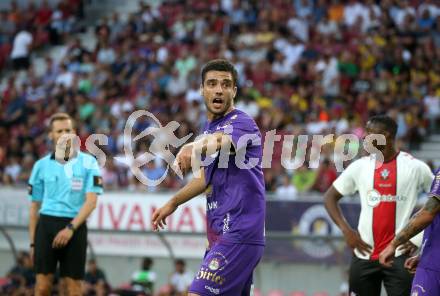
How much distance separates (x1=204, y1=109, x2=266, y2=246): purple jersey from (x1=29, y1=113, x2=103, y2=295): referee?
326cm

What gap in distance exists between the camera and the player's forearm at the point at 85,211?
34.4ft

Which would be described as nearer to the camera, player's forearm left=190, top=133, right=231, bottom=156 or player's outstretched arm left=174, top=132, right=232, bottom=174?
player's outstretched arm left=174, top=132, right=232, bottom=174

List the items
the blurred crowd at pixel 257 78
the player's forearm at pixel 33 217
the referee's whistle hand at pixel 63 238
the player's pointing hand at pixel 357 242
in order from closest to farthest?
the player's pointing hand at pixel 357 242 < the referee's whistle hand at pixel 63 238 < the player's forearm at pixel 33 217 < the blurred crowd at pixel 257 78

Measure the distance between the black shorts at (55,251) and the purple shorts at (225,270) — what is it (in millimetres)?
3454

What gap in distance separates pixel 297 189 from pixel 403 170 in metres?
8.12

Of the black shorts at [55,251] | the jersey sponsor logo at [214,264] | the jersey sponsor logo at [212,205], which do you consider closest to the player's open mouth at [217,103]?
the jersey sponsor logo at [212,205]

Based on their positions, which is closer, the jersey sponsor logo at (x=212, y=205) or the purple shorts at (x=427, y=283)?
the purple shorts at (x=427, y=283)

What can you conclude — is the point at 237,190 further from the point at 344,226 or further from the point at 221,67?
the point at 344,226

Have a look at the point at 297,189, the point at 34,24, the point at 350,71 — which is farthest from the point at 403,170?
the point at 34,24

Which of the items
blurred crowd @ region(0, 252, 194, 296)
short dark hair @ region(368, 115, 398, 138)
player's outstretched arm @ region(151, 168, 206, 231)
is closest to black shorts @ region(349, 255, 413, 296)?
short dark hair @ region(368, 115, 398, 138)

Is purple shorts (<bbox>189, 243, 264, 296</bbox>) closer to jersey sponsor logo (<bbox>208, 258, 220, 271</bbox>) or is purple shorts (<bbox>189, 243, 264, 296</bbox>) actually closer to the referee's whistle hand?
jersey sponsor logo (<bbox>208, 258, 220, 271</bbox>)

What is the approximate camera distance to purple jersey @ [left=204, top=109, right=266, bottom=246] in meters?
7.52

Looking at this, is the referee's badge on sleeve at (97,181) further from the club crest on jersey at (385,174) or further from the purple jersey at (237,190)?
the purple jersey at (237,190)

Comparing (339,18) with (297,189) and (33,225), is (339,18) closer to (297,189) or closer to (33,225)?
(297,189)
